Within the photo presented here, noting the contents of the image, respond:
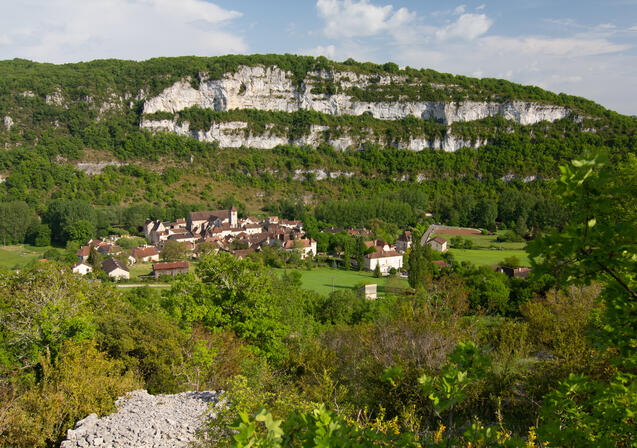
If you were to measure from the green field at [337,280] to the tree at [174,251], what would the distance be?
43.9 ft

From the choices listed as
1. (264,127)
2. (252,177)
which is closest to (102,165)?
(252,177)

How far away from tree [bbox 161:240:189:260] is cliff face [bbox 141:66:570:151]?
5827cm

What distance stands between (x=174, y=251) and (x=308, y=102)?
79867mm

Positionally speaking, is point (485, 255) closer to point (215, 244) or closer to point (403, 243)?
point (403, 243)

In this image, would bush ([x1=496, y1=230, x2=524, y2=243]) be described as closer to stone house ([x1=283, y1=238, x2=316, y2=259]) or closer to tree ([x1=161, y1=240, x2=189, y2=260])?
stone house ([x1=283, y1=238, x2=316, y2=259])

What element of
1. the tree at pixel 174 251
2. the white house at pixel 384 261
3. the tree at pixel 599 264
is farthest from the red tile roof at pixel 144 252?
the tree at pixel 599 264

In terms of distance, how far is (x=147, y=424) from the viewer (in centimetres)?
722

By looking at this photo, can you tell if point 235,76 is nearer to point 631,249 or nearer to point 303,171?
point 303,171

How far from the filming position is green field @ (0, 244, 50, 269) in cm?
4303

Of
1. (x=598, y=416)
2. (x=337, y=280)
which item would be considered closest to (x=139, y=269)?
(x=337, y=280)

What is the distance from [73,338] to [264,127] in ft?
331

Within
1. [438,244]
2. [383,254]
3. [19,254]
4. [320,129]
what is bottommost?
[19,254]

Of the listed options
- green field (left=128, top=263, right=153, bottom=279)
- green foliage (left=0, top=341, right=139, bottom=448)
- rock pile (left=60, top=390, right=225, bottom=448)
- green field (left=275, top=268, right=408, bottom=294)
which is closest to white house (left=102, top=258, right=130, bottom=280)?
green field (left=128, top=263, right=153, bottom=279)

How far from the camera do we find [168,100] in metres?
106
